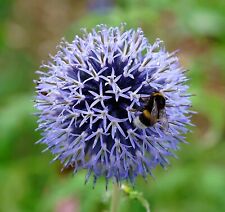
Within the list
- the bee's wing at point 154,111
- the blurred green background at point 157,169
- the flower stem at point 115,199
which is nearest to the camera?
the bee's wing at point 154,111

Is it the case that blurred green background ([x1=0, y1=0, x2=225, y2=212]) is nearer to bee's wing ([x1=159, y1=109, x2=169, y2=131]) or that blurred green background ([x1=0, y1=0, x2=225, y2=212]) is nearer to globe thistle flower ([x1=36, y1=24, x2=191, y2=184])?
globe thistle flower ([x1=36, y1=24, x2=191, y2=184])

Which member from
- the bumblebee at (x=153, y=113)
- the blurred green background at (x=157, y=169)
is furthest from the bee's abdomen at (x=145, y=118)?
the blurred green background at (x=157, y=169)

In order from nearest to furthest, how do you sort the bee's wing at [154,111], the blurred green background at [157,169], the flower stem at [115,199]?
the bee's wing at [154,111], the flower stem at [115,199], the blurred green background at [157,169]

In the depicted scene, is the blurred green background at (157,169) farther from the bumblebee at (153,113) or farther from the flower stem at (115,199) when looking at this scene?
the bumblebee at (153,113)

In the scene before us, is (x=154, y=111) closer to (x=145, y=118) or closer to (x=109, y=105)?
(x=145, y=118)

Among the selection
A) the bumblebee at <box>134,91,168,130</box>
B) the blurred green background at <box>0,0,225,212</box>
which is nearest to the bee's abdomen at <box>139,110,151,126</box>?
the bumblebee at <box>134,91,168,130</box>

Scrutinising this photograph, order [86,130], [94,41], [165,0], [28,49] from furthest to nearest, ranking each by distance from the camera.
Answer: [28,49] < [165,0] < [94,41] < [86,130]

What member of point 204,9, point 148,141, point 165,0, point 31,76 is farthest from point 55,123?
point 31,76

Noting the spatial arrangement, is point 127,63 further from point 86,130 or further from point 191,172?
point 191,172
